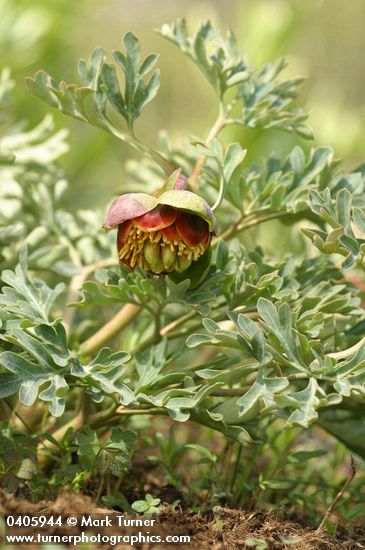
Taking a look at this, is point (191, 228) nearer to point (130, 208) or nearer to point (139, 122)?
point (130, 208)

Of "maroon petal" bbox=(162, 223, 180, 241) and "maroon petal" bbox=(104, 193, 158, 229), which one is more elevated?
"maroon petal" bbox=(104, 193, 158, 229)

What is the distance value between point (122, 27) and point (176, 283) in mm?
2686

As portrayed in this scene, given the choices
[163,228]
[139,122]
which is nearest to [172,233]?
[163,228]

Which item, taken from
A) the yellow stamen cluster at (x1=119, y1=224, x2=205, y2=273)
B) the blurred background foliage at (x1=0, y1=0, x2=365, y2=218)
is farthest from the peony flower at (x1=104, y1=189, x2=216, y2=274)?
the blurred background foliage at (x1=0, y1=0, x2=365, y2=218)

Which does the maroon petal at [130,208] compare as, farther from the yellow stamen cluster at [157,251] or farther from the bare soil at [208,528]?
the bare soil at [208,528]

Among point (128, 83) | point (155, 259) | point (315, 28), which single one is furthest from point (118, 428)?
point (315, 28)

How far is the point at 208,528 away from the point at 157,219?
36 cm

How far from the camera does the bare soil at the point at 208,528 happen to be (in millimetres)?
796

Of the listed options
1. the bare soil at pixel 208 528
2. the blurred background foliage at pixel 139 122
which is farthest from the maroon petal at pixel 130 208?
the blurred background foliage at pixel 139 122

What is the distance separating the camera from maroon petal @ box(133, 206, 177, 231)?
2.82ft

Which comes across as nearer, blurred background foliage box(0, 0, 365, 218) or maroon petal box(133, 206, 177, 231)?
maroon petal box(133, 206, 177, 231)

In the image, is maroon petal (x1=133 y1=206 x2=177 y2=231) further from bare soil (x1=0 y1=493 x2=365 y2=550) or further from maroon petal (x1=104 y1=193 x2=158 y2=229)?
bare soil (x1=0 y1=493 x2=365 y2=550)

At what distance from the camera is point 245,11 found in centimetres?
240

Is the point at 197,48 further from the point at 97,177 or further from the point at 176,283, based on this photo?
the point at 97,177
